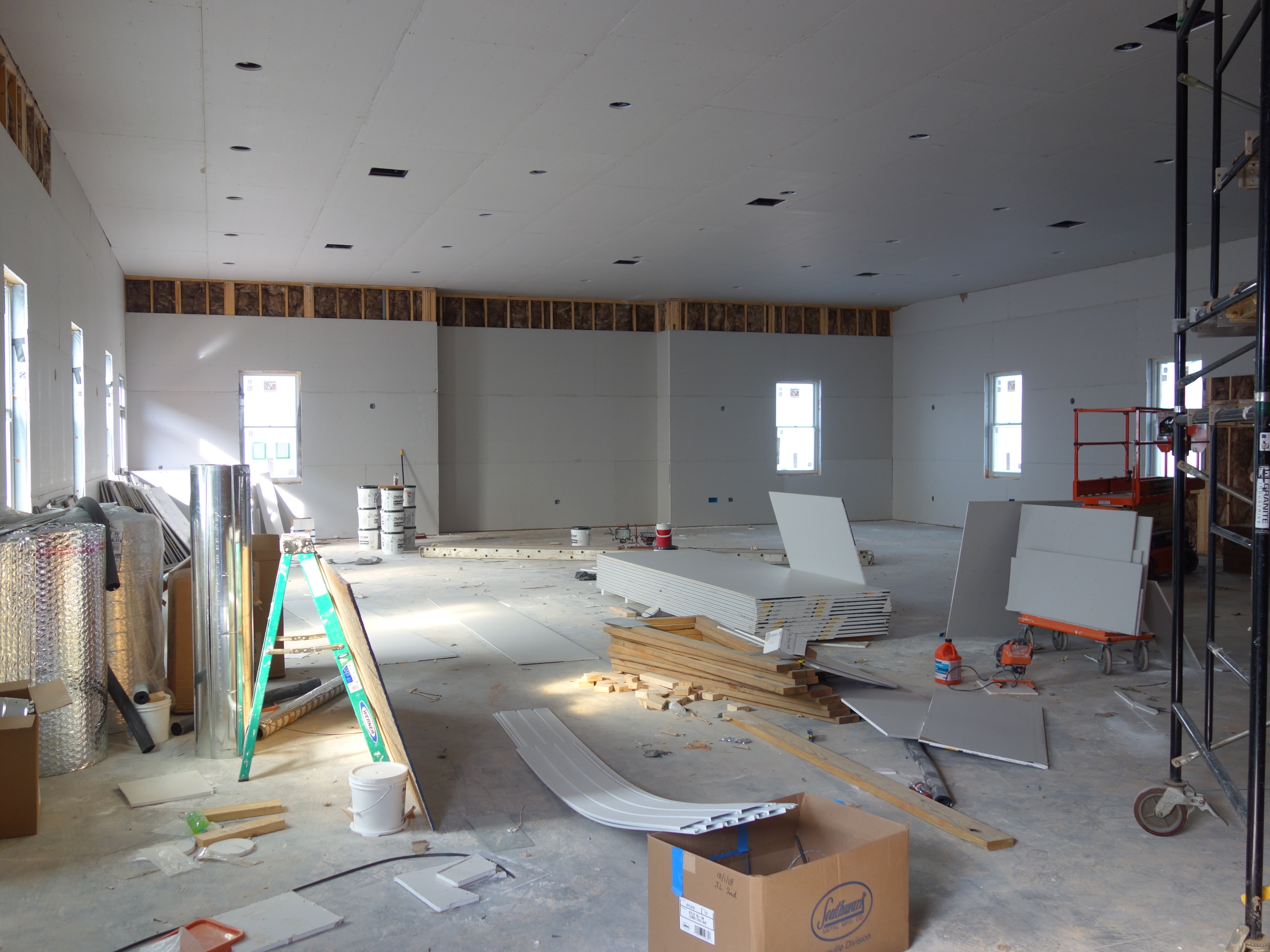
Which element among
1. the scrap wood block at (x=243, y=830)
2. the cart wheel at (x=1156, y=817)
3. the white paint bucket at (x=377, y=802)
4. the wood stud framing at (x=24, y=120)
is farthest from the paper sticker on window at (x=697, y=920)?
the wood stud framing at (x=24, y=120)

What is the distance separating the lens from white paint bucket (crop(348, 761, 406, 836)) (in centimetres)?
357

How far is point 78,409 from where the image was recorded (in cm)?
909

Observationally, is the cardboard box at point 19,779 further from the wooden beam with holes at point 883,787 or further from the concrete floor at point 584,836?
the wooden beam with holes at point 883,787

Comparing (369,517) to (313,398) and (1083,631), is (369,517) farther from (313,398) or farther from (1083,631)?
(1083,631)

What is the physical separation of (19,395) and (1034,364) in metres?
13.6

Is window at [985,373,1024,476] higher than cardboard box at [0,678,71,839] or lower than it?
higher

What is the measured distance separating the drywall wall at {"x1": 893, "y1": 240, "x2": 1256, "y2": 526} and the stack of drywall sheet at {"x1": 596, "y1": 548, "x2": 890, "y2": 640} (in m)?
5.80

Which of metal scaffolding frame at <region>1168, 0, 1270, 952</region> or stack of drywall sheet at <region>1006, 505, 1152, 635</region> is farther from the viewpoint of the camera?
stack of drywall sheet at <region>1006, 505, 1152, 635</region>

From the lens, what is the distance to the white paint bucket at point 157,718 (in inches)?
185

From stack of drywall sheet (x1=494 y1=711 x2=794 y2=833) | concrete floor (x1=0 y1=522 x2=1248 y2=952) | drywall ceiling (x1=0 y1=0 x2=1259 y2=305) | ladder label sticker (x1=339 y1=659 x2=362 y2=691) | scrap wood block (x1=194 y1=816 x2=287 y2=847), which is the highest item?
drywall ceiling (x1=0 y1=0 x2=1259 y2=305)

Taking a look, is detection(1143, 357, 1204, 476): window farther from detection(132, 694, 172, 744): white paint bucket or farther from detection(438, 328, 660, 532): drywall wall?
detection(132, 694, 172, 744): white paint bucket

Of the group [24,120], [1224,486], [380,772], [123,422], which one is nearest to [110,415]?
[123,422]

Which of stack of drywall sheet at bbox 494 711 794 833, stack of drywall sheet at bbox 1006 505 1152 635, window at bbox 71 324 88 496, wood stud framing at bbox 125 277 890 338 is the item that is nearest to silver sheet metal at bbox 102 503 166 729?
stack of drywall sheet at bbox 494 711 794 833

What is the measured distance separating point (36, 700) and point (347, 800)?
1.40 metres
